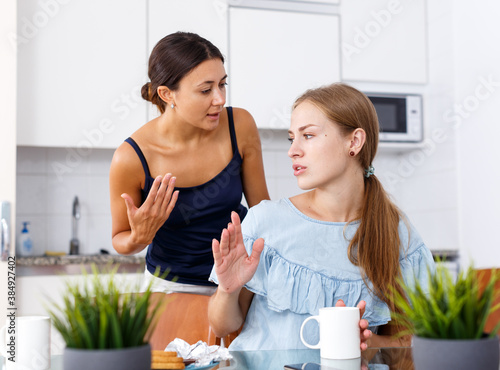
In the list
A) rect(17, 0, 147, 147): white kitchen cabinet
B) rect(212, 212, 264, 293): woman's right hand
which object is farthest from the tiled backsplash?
rect(212, 212, 264, 293): woman's right hand

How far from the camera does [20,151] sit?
3.05 metres

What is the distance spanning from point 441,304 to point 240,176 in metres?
1.27

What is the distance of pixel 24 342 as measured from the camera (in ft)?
2.96

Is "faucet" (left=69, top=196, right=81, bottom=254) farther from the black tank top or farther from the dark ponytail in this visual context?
the dark ponytail

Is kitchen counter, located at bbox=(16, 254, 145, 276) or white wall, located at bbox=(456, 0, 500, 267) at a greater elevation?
white wall, located at bbox=(456, 0, 500, 267)

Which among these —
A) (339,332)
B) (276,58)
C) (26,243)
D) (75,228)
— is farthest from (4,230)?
(339,332)

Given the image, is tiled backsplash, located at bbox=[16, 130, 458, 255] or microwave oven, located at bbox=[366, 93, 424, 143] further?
microwave oven, located at bbox=[366, 93, 424, 143]

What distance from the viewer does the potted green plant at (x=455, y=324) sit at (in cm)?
69

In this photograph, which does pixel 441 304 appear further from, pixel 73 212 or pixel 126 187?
pixel 73 212

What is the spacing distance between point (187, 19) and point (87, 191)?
106 cm

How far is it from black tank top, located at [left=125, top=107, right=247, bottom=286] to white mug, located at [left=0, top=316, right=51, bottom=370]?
0.94 m

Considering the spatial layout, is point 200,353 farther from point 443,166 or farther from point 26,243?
point 443,166

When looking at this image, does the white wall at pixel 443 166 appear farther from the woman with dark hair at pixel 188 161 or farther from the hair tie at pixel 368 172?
the hair tie at pixel 368 172

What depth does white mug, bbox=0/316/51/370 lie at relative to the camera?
2.94 feet
